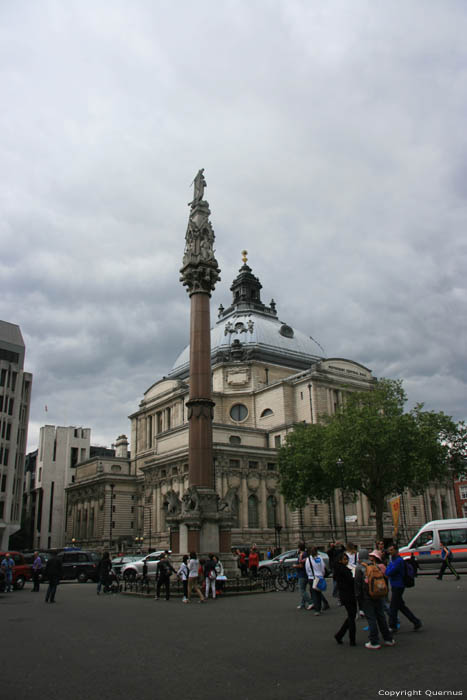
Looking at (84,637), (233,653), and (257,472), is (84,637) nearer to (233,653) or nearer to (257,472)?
Answer: (233,653)

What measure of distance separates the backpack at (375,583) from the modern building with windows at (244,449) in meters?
47.8

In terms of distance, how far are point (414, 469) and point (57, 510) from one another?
79779 mm

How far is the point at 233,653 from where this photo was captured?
443 inches

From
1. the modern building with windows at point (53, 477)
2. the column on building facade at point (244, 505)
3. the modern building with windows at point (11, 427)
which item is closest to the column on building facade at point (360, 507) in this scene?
the column on building facade at point (244, 505)

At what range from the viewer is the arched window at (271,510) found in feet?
230

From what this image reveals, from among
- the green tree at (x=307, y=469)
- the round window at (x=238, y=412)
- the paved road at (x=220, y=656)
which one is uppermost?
the round window at (x=238, y=412)

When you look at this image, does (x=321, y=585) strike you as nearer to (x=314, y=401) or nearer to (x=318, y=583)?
(x=318, y=583)

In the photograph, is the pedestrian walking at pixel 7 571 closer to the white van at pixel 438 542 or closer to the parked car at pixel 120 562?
the parked car at pixel 120 562

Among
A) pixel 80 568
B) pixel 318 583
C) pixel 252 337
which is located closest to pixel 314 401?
pixel 252 337

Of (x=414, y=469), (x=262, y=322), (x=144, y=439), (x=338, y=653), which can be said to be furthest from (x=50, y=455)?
(x=338, y=653)

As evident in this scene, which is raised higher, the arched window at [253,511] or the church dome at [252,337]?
the church dome at [252,337]

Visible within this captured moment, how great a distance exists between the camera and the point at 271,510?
7081 cm

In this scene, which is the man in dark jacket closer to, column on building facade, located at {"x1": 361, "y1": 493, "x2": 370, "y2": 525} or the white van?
the white van

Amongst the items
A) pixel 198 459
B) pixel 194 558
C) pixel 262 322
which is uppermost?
pixel 262 322
